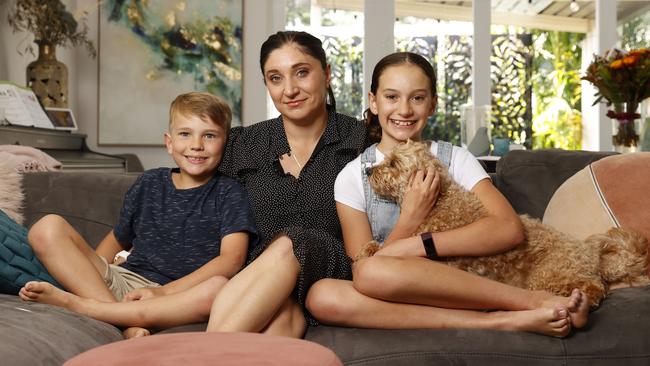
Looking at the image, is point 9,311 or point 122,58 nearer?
point 9,311

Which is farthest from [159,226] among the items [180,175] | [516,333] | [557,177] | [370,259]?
[557,177]

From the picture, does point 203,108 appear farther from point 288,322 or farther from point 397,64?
point 288,322

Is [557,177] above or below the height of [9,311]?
above

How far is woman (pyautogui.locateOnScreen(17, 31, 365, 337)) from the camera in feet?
6.45

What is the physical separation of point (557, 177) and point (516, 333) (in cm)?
95

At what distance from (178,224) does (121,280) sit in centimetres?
28

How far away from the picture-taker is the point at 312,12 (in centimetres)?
693

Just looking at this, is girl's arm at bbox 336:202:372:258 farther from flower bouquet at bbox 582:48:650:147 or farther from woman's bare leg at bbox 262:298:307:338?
flower bouquet at bbox 582:48:650:147

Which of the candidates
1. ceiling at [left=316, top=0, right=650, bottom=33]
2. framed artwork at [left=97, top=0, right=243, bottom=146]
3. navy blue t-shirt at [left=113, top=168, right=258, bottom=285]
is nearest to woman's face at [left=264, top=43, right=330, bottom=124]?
navy blue t-shirt at [left=113, top=168, right=258, bottom=285]

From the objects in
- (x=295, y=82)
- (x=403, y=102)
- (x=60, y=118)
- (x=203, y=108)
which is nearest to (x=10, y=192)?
(x=203, y=108)

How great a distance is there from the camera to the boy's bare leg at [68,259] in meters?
2.20

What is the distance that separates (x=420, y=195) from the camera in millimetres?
2189

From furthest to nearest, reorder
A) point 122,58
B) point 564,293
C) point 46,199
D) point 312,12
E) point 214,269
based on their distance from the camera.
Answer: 1. point 312,12
2. point 122,58
3. point 46,199
4. point 214,269
5. point 564,293

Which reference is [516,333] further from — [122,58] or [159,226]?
[122,58]
